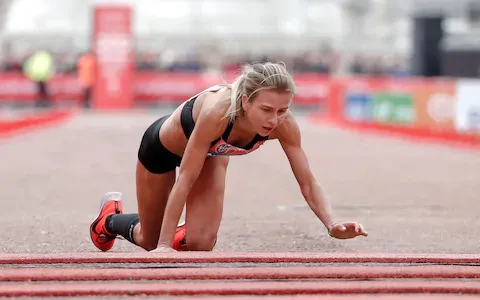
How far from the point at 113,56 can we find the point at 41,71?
9.79 ft

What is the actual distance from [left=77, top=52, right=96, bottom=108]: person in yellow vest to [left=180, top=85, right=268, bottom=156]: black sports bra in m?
26.8

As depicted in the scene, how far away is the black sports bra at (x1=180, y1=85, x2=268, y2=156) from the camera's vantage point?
560cm

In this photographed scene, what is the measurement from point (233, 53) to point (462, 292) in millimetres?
33033

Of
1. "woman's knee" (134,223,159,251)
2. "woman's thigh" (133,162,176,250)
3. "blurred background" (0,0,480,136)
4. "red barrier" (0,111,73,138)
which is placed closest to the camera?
"woman's thigh" (133,162,176,250)

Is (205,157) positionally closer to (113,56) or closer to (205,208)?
(205,208)

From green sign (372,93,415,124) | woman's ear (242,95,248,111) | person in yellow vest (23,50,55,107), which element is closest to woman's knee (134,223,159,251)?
woman's ear (242,95,248,111)

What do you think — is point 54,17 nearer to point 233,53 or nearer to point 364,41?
point 233,53

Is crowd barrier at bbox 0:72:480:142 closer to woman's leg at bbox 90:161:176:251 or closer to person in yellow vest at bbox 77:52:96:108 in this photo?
person in yellow vest at bbox 77:52:96:108

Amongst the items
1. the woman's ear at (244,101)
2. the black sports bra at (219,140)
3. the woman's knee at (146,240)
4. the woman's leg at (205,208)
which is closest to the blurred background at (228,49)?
the woman's knee at (146,240)

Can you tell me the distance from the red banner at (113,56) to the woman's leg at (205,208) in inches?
1087

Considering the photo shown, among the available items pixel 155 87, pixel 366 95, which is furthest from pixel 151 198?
pixel 155 87

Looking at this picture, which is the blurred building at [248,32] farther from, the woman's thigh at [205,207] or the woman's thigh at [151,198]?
the woman's thigh at [205,207]

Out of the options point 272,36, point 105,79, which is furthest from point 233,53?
point 105,79

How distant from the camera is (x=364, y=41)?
1603 inches
